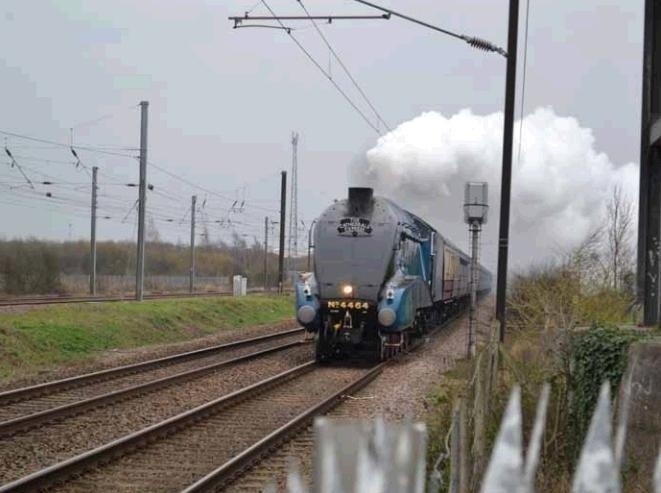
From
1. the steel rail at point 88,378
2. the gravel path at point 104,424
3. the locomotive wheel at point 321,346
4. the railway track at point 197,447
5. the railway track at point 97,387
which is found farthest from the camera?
the locomotive wheel at point 321,346

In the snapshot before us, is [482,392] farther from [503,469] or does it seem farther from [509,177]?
[509,177]

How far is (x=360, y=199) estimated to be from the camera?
17.8m

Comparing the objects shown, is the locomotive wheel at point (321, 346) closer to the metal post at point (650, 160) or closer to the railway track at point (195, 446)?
the railway track at point (195, 446)

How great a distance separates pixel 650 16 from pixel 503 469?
9.38 metres

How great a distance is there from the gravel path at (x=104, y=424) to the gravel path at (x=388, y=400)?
220cm

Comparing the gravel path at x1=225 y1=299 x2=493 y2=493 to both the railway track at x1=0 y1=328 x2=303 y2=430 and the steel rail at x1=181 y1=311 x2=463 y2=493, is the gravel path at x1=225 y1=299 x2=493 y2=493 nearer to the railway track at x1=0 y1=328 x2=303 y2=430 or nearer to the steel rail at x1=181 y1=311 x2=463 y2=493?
the steel rail at x1=181 y1=311 x2=463 y2=493

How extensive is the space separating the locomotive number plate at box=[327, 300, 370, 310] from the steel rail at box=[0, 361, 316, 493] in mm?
4230

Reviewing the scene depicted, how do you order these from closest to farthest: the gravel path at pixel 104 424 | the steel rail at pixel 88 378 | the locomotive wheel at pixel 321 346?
1. the gravel path at pixel 104 424
2. the steel rail at pixel 88 378
3. the locomotive wheel at pixel 321 346

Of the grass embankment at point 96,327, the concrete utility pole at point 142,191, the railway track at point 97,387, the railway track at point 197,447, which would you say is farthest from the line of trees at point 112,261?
the railway track at point 197,447

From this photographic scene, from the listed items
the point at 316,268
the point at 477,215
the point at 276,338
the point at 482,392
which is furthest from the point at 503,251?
the point at 276,338

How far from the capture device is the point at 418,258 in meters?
20.4

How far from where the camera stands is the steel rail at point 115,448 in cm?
723

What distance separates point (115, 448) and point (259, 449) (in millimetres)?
1559

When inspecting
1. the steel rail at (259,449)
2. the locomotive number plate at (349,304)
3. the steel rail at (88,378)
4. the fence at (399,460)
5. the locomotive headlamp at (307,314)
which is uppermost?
the fence at (399,460)
